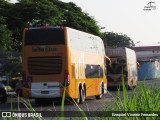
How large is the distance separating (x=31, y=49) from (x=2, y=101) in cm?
450

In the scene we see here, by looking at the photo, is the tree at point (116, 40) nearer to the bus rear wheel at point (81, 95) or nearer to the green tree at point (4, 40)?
the green tree at point (4, 40)

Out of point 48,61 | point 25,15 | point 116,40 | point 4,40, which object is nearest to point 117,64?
point 4,40

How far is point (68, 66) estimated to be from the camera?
76.3ft

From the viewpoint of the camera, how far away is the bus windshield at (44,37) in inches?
916

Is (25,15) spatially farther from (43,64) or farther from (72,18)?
(43,64)

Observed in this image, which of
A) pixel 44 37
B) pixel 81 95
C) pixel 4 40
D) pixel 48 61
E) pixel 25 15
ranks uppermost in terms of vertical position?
pixel 25 15

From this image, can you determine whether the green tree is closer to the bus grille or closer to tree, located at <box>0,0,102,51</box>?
tree, located at <box>0,0,102,51</box>

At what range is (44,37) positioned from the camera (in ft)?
77.0

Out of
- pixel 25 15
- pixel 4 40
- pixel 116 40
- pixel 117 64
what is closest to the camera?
pixel 4 40

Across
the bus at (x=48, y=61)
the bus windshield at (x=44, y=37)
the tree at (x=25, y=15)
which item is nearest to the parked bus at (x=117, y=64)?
the tree at (x=25, y=15)

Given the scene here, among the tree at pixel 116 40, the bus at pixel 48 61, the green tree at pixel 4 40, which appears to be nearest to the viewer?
the bus at pixel 48 61

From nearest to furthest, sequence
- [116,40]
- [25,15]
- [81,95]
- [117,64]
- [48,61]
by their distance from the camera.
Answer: [48,61] < [81,95] < [117,64] < [25,15] < [116,40]

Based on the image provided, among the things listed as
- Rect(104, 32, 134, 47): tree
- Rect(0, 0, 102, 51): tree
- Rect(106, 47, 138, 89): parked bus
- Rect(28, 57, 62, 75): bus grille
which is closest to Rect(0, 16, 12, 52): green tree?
Rect(0, 0, 102, 51): tree

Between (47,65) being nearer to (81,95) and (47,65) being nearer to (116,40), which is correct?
(81,95)
